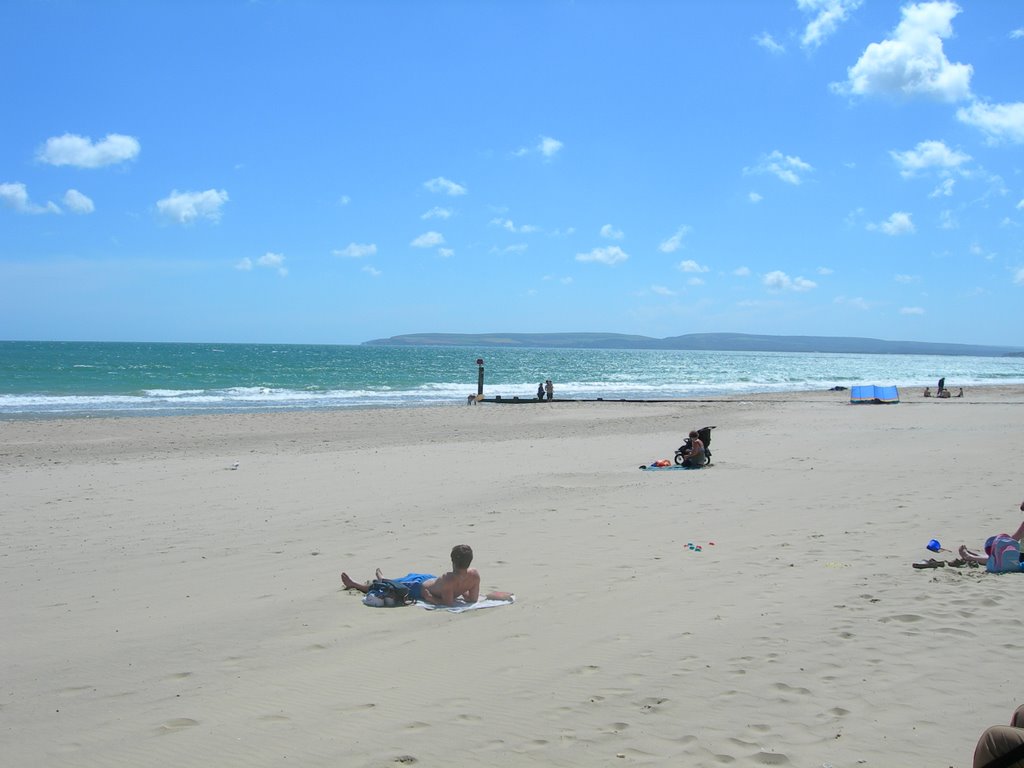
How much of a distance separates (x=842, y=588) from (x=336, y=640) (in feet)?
12.9

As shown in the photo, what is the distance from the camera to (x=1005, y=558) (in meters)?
6.70

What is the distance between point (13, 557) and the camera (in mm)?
8023

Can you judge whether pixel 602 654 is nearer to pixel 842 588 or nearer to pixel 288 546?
pixel 842 588

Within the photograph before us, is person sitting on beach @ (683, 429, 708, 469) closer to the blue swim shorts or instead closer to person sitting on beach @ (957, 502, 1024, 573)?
person sitting on beach @ (957, 502, 1024, 573)

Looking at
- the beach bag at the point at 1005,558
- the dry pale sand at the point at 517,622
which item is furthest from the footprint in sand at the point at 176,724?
the beach bag at the point at 1005,558

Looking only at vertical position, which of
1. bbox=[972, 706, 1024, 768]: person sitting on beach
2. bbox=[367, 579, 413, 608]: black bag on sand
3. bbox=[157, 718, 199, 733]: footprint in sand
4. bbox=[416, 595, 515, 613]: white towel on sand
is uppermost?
bbox=[972, 706, 1024, 768]: person sitting on beach

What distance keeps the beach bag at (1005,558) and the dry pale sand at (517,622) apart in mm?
359

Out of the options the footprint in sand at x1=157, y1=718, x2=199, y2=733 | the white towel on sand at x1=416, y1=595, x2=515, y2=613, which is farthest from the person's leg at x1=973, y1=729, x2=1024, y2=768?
the white towel on sand at x1=416, y1=595, x2=515, y2=613

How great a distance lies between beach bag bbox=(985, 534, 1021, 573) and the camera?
22.0 ft

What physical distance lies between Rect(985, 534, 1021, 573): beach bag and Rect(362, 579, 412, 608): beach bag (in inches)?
190

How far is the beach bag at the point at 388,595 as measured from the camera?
250 inches

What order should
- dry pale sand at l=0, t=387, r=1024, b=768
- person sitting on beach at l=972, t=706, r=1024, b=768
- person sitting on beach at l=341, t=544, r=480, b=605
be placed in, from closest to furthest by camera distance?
person sitting on beach at l=972, t=706, r=1024, b=768 → dry pale sand at l=0, t=387, r=1024, b=768 → person sitting on beach at l=341, t=544, r=480, b=605

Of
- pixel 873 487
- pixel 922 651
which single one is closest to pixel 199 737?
pixel 922 651

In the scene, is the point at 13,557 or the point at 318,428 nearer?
the point at 13,557
